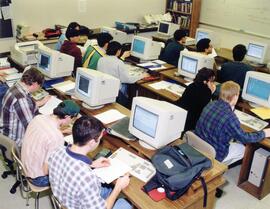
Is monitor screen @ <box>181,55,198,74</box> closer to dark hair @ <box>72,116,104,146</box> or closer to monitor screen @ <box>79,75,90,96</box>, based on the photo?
monitor screen @ <box>79,75,90,96</box>

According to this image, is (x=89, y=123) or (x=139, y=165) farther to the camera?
(x=139, y=165)

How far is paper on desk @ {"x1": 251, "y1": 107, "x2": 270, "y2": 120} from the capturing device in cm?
353

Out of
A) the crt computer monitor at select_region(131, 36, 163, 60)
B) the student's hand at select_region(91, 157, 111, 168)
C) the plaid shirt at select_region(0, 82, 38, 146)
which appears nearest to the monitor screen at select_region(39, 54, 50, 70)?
the plaid shirt at select_region(0, 82, 38, 146)

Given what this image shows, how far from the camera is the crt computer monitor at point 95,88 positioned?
133 inches

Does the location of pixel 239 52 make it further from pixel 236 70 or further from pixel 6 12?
pixel 6 12

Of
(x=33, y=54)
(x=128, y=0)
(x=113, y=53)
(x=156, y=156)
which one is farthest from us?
(x=128, y=0)

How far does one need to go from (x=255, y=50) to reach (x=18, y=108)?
178 inches

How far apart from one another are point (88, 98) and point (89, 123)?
1.34 metres

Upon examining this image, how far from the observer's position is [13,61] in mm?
4953

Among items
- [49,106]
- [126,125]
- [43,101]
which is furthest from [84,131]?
[43,101]

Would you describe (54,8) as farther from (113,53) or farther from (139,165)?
(139,165)

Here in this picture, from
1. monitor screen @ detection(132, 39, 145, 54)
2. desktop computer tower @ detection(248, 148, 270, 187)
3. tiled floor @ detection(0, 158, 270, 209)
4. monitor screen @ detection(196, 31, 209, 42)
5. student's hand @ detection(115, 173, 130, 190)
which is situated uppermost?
monitor screen @ detection(196, 31, 209, 42)

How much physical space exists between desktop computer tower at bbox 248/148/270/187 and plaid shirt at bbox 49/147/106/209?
1.98 meters

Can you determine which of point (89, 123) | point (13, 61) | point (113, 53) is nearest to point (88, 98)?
point (113, 53)
